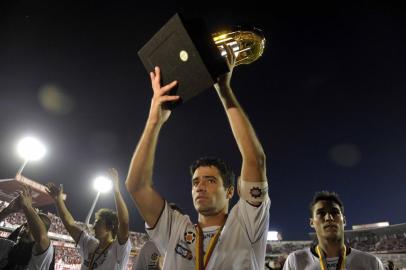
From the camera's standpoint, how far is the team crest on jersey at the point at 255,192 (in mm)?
2102

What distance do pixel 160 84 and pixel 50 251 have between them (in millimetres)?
4002

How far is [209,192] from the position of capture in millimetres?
2500

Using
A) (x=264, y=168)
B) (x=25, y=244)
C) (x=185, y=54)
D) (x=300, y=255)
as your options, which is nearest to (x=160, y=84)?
(x=185, y=54)

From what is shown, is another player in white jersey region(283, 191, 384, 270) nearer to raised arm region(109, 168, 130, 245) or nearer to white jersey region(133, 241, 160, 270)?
white jersey region(133, 241, 160, 270)

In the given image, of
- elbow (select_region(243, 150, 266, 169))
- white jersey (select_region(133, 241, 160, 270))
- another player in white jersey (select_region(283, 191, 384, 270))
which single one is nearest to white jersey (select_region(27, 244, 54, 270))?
white jersey (select_region(133, 241, 160, 270))

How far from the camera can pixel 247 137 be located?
2170mm

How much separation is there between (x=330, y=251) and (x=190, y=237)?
2627 mm

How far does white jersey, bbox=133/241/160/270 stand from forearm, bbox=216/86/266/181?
3.65 metres

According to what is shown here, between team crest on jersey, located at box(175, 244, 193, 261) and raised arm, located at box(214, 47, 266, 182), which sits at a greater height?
raised arm, located at box(214, 47, 266, 182)

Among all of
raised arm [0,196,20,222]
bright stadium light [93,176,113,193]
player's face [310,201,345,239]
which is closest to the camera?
player's face [310,201,345,239]

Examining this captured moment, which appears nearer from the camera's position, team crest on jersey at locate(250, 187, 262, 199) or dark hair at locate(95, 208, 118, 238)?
team crest on jersey at locate(250, 187, 262, 199)

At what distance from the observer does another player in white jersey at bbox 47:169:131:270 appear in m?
4.57

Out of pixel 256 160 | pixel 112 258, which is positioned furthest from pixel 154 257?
pixel 256 160

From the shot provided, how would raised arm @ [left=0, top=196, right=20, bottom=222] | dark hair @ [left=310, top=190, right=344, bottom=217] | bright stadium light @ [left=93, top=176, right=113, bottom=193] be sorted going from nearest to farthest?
dark hair @ [left=310, top=190, right=344, bottom=217], raised arm @ [left=0, top=196, right=20, bottom=222], bright stadium light @ [left=93, top=176, right=113, bottom=193]
